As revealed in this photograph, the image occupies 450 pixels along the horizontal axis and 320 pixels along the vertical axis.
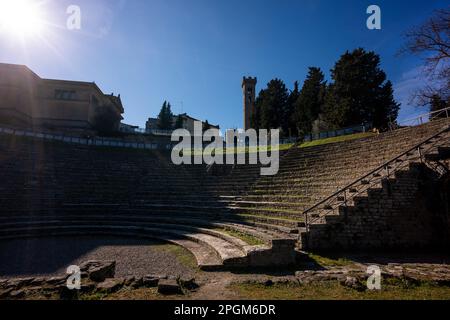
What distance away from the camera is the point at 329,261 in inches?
282

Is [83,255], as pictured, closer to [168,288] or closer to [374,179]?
[168,288]

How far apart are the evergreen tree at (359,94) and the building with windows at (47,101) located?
34.9 metres

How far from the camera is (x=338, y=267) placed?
21.6 feet

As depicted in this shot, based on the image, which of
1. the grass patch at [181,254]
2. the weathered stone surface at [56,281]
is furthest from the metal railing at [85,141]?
the weathered stone surface at [56,281]

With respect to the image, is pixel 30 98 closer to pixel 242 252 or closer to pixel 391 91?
pixel 242 252

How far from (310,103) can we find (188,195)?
28.3 meters

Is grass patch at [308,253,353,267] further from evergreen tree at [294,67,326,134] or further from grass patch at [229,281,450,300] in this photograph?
evergreen tree at [294,67,326,134]

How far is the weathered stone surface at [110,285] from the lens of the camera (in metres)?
4.54

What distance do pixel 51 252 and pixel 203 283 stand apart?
22.1ft

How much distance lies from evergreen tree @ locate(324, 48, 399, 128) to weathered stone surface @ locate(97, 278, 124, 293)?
29336 mm

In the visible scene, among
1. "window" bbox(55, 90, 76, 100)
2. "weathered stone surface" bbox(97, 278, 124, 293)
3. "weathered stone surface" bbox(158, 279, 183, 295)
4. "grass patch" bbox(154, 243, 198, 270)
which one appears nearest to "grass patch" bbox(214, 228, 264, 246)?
"grass patch" bbox(154, 243, 198, 270)

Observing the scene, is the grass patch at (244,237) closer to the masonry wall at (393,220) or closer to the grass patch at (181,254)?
the masonry wall at (393,220)

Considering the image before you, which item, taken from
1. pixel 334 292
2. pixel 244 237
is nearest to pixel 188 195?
pixel 244 237
